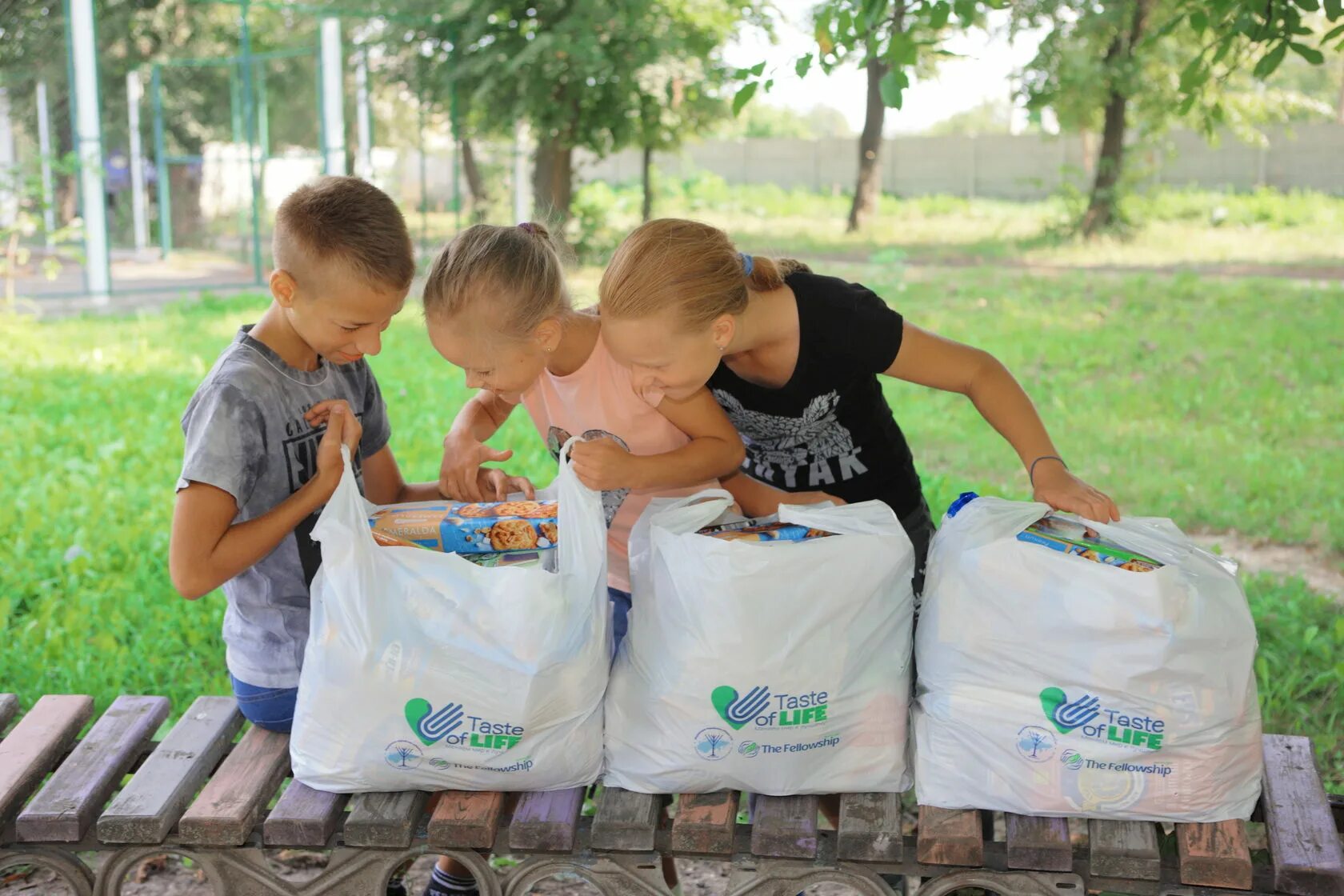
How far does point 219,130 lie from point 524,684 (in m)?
20.5

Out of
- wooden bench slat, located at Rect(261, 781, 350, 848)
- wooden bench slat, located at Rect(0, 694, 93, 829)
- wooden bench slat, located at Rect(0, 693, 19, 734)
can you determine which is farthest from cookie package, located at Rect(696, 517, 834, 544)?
wooden bench slat, located at Rect(0, 693, 19, 734)

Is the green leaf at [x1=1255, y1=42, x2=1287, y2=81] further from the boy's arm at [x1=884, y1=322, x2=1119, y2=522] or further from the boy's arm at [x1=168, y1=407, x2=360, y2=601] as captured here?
the boy's arm at [x1=168, y1=407, x2=360, y2=601]

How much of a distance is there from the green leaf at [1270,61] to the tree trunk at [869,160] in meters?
13.4

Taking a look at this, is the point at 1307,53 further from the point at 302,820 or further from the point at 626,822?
the point at 302,820

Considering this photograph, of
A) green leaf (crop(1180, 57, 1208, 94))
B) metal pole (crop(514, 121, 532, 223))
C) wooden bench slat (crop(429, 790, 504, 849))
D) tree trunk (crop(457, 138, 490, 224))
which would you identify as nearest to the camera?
wooden bench slat (crop(429, 790, 504, 849))

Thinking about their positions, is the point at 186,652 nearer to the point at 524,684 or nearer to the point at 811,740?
the point at 524,684

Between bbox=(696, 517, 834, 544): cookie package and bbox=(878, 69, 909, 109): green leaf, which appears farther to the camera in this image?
bbox=(878, 69, 909, 109): green leaf

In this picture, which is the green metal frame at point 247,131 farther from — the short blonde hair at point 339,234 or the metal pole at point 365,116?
the short blonde hair at point 339,234

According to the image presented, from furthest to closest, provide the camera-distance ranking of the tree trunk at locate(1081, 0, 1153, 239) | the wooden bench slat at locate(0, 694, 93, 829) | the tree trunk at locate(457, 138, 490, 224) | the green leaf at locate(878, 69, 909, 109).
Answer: the tree trunk at locate(457, 138, 490, 224)
the tree trunk at locate(1081, 0, 1153, 239)
the green leaf at locate(878, 69, 909, 109)
the wooden bench slat at locate(0, 694, 93, 829)

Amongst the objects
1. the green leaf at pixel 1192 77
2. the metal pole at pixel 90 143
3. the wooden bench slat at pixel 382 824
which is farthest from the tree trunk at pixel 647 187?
the wooden bench slat at pixel 382 824

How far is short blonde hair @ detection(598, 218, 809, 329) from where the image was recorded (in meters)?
1.94

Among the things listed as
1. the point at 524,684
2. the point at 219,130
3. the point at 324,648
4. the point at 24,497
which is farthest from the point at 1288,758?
the point at 219,130

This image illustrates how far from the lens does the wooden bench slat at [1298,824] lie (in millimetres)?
1757

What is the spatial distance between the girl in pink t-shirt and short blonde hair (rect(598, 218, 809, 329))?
0.49ft
